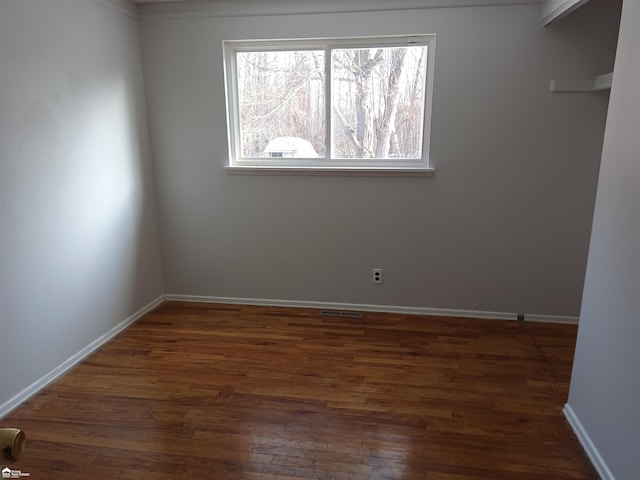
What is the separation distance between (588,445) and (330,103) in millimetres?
2642

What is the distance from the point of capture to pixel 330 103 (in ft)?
10.8

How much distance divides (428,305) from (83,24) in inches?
123

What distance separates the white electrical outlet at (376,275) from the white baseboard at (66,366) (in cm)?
189

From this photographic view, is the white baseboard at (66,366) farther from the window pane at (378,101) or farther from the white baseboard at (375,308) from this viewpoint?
the window pane at (378,101)

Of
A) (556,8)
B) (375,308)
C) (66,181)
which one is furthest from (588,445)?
(66,181)

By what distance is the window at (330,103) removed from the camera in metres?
3.19

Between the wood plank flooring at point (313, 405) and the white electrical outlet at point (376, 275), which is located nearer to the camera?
the wood plank flooring at point (313, 405)

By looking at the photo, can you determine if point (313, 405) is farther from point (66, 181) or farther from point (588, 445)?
point (66, 181)

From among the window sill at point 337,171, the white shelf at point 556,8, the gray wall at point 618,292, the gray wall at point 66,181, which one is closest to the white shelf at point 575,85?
the white shelf at point 556,8

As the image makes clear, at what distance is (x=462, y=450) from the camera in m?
1.98

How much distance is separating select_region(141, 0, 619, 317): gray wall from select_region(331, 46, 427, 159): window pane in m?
0.16

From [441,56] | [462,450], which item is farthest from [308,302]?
[441,56]

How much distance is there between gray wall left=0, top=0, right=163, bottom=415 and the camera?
2246 mm

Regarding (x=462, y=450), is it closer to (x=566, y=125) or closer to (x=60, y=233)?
(x=566, y=125)
